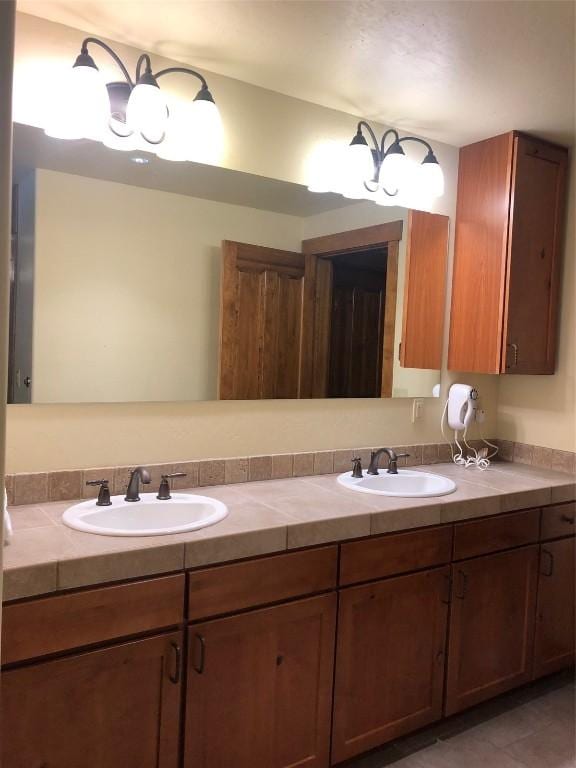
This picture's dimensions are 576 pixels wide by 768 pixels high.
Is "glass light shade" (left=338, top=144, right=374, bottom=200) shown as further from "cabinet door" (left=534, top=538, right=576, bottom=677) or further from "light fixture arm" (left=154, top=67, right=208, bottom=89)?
"cabinet door" (left=534, top=538, right=576, bottom=677)

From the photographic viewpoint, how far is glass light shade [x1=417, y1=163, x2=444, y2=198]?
2.57m

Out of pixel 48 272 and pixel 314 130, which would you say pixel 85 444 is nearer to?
pixel 48 272

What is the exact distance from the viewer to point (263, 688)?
172 centimetres

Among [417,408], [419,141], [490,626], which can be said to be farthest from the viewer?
[417,408]

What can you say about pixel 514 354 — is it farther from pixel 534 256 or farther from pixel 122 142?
pixel 122 142

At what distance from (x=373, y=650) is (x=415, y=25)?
1909mm

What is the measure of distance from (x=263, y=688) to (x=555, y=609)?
144cm

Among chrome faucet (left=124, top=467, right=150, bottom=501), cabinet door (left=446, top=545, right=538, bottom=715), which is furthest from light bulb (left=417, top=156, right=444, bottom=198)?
chrome faucet (left=124, top=467, right=150, bottom=501)

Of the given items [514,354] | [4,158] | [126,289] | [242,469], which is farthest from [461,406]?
[4,158]

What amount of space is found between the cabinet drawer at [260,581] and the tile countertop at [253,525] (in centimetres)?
3

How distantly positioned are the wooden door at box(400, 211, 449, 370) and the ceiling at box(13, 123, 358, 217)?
0.40 m

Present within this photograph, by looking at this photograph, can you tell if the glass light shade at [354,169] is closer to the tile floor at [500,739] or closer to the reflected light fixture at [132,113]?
the reflected light fixture at [132,113]

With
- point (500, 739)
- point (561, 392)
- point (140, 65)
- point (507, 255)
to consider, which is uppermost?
point (140, 65)

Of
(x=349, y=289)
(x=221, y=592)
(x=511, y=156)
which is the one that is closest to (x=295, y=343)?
(x=349, y=289)
